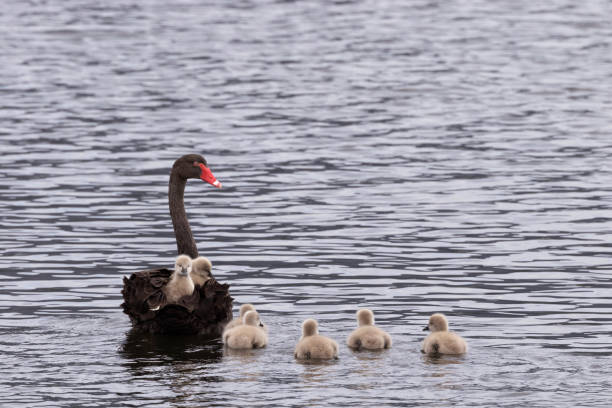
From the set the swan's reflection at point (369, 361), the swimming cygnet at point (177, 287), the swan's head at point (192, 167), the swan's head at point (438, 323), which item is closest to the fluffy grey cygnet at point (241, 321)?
the swimming cygnet at point (177, 287)

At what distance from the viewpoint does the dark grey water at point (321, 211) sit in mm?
11602

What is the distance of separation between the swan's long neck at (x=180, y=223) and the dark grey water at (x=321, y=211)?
2.82 feet

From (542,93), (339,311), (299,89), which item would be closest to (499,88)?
(542,93)

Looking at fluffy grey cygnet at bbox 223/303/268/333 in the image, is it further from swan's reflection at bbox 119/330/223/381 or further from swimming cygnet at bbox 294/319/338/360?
swimming cygnet at bbox 294/319/338/360

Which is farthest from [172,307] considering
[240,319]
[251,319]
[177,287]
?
[251,319]

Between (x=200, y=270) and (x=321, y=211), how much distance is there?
6383 mm

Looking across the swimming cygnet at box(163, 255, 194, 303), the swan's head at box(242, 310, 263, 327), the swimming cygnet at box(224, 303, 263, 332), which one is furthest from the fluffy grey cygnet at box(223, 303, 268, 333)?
the swimming cygnet at box(163, 255, 194, 303)

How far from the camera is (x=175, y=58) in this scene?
40.2 meters

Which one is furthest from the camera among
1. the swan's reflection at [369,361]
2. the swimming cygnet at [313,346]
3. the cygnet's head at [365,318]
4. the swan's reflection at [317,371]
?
the cygnet's head at [365,318]

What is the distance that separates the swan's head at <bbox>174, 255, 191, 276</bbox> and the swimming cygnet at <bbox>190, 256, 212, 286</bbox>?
639 millimetres

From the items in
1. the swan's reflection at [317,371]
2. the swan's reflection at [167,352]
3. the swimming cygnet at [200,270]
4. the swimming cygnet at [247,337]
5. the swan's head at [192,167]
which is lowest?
the swan's reflection at [317,371]

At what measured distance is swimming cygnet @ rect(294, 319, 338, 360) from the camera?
11797 mm

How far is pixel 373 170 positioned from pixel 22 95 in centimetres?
1237

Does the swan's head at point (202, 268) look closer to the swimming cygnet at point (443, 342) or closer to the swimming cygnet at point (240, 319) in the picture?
the swimming cygnet at point (240, 319)
